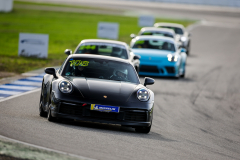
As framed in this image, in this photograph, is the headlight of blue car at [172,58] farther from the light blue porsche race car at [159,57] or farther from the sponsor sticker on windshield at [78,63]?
the sponsor sticker on windshield at [78,63]

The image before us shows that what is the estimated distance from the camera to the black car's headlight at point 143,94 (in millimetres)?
8347

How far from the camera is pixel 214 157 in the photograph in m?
7.19

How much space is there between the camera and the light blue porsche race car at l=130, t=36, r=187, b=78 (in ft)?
57.8

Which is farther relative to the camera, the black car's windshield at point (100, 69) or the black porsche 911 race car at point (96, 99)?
the black car's windshield at point (100, 69)

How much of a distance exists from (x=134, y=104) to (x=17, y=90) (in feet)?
17.3

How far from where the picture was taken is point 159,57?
1775 centimetres

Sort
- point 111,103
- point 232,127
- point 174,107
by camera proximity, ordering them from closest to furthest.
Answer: point 111,103 < point 232,127 < point 174,107

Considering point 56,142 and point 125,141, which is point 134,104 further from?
point 56,142

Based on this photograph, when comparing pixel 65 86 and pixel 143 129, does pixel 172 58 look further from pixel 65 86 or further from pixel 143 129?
pixel 65 86

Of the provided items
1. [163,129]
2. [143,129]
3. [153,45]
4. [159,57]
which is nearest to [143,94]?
[143,129]

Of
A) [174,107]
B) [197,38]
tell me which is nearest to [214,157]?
[174,107]

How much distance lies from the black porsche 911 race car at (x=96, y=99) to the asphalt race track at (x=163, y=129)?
20 cm

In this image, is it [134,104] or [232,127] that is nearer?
[134,104]

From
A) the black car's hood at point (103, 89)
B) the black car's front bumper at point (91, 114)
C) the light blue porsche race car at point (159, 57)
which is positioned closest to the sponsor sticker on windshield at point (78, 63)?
the black car's hood at point (103, 89)
